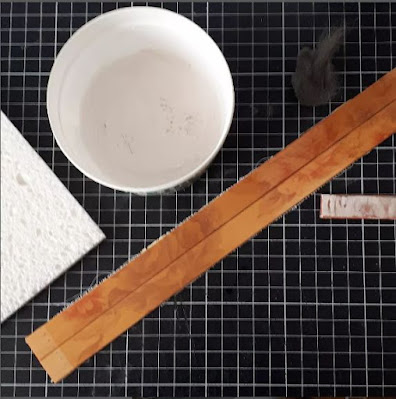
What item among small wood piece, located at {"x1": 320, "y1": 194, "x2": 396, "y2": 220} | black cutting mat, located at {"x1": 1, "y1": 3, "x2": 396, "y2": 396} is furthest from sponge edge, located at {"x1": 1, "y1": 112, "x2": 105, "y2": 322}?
small wood piece, located at {"x1": 320, "y1": 194, "x2": 396, "y2": 220}

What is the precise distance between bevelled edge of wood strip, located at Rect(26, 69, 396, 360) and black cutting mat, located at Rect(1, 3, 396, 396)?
1 cm

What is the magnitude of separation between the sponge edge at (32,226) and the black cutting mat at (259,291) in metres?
0.02

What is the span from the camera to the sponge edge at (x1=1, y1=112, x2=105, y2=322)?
31.3 inches

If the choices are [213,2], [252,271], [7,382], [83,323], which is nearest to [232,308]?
[252,271]

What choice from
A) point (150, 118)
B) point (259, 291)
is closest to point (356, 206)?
point (259, 291)

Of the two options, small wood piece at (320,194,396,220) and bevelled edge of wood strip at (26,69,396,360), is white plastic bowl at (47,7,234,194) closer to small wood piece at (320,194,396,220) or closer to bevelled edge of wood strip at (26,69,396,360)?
bevelled edge of wood strip at (26,69,396,360)

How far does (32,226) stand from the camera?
0.80 metres

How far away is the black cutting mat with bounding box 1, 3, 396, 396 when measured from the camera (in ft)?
2.58

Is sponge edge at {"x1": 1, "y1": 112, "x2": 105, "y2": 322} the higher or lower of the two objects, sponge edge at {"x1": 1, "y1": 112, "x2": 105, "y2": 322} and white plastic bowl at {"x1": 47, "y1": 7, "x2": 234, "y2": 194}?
the lower

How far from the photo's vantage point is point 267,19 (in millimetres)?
825

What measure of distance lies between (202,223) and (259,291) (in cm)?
12

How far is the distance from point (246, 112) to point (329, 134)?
0.11 meters

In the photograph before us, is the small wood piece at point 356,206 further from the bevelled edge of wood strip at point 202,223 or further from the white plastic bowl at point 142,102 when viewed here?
the white plastic bowl at point 142,102

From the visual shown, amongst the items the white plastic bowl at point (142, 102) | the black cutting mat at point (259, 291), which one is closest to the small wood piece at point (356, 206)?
the black cutting mat at point (259, 291)
